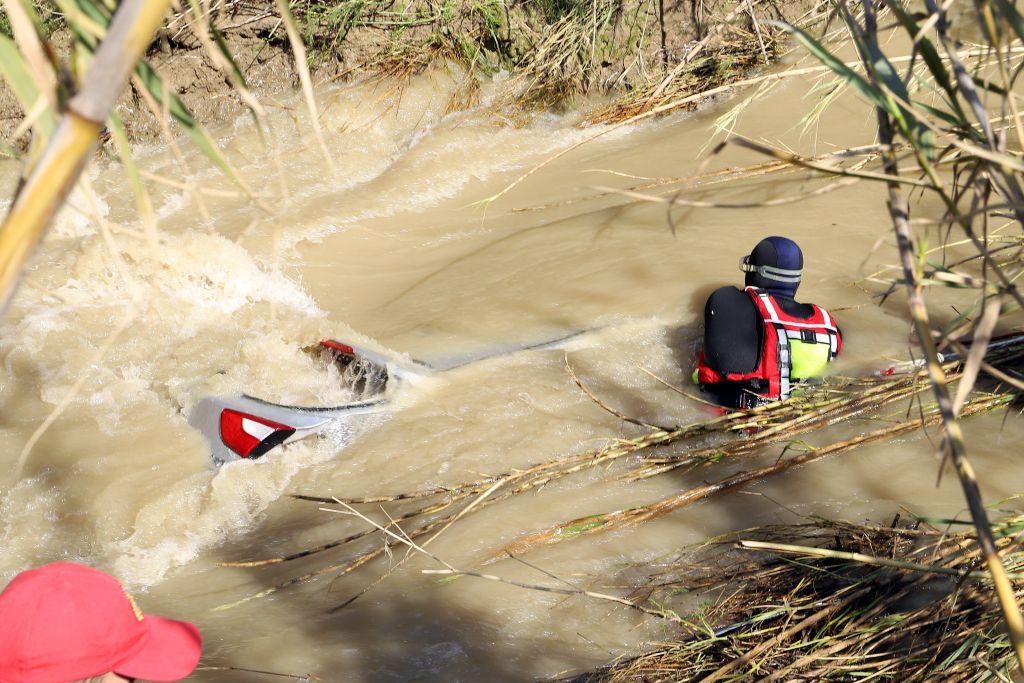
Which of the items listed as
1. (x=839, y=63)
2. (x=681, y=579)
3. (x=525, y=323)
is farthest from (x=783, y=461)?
(x=839, y=63)

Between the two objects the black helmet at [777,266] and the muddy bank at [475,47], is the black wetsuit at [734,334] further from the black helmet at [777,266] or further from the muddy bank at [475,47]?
the muddy bank at [475,47]

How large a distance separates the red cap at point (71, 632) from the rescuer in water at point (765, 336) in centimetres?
263

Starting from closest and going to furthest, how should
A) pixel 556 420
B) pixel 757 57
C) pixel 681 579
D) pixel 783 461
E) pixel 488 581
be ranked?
pixel 681 579
pixel 488 581
pixel 783 461
pixel 556 420
pixel 757 57

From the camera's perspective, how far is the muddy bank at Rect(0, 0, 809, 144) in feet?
23.5

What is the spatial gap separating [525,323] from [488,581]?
208 cm

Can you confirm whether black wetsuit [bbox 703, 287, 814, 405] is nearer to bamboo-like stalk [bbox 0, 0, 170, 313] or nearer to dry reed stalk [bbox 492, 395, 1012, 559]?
dry reed stalk [bbox 492, 395, 1012, 559]

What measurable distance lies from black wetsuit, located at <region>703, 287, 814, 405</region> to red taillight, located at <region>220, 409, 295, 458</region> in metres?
1.82

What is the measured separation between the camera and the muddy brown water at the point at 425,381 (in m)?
2.71

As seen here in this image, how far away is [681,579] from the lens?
2.57m

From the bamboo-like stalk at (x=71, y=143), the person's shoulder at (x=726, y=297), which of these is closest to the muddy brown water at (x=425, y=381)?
the bamboo-like stalk at (x=71, y=143)

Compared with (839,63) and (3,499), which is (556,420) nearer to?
(3,499)

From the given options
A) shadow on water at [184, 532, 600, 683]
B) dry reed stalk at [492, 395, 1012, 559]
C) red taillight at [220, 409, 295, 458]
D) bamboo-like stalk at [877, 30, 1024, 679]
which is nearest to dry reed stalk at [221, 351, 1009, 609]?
dry reed stalk at [492, 395, 1012, 559]

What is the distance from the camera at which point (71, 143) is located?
0.58m

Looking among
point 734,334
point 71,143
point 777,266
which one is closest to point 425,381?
point 734,334
